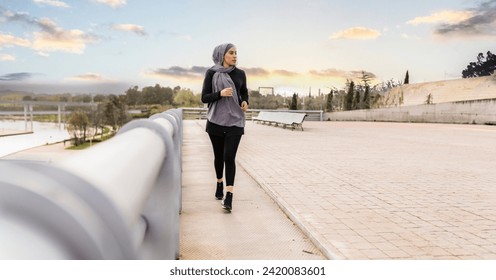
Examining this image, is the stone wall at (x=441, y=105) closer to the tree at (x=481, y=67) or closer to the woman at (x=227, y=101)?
the tree at (x=481, y=67)

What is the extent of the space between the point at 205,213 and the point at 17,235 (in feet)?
12.6

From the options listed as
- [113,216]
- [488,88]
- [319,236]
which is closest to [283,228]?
[319,236]

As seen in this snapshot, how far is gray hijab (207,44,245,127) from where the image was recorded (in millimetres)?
4309

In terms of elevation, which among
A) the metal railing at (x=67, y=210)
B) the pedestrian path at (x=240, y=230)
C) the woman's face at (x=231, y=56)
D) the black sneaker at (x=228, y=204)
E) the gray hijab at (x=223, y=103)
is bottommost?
the pedestrian path at (x=240, y=230)

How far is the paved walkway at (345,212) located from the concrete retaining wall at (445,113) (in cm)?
1726

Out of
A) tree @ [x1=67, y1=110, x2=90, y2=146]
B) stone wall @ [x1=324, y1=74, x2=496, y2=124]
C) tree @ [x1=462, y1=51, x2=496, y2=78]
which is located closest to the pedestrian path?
stone wall @ [x1=324, y1=74, x2=496, y2=124]

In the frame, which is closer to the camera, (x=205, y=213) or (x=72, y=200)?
(x=72, y=200)

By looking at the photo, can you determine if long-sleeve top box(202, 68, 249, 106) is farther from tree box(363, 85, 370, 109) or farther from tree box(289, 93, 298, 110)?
tree box(363, 85, 370, 109)

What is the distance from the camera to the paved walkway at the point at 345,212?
3258 millimetres

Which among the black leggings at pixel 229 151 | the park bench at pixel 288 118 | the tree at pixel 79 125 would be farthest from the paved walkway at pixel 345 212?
the tree at pixel 79 125

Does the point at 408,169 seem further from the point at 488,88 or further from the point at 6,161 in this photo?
the point at 488,88

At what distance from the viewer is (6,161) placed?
528 mm
